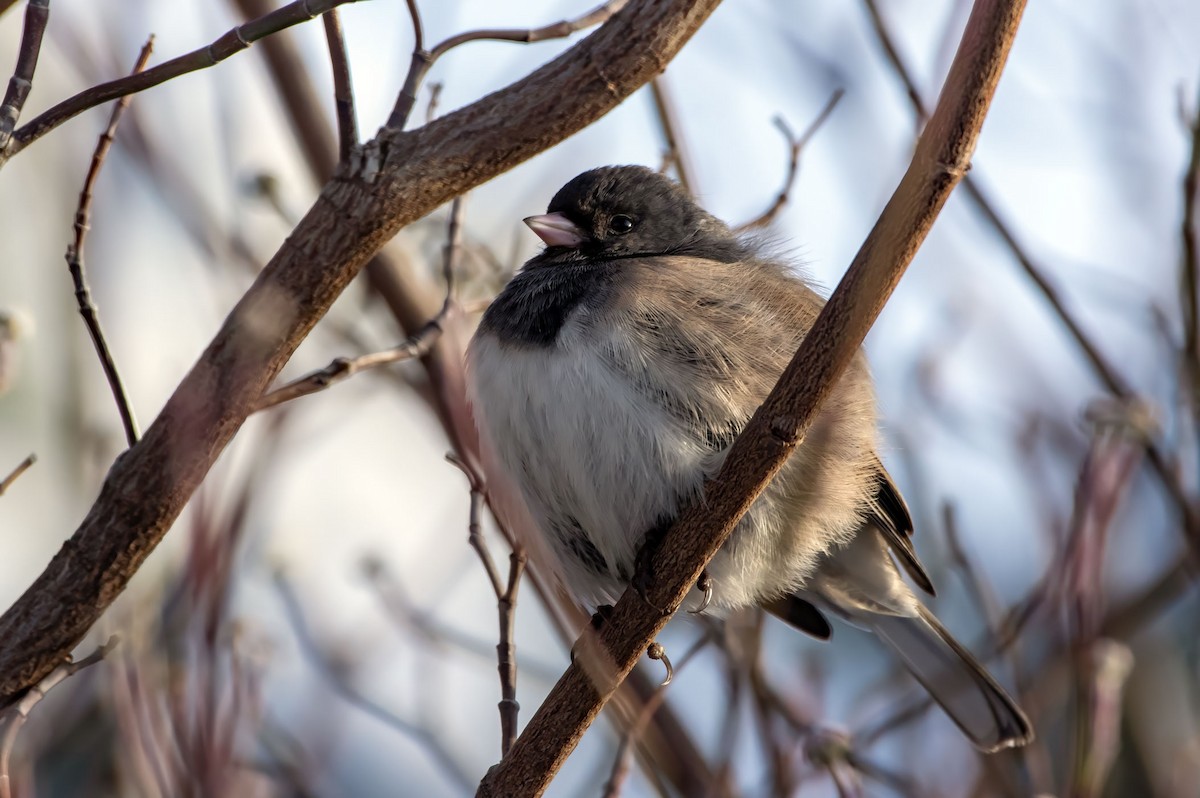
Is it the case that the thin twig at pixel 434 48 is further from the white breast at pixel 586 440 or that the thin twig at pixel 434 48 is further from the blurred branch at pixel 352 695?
the blurred branch at pixel 352 695

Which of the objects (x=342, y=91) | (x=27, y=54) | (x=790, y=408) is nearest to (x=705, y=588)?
(x=790, y=408)

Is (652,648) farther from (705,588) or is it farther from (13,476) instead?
(13,476)

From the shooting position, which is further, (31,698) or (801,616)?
(801,616)

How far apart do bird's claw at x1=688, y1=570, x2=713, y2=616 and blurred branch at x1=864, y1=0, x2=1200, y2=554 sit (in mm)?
1172

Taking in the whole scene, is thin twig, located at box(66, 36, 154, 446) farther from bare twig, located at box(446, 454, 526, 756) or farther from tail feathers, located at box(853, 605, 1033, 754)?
tail feathers, located at box(853, 605, 1033, 754)

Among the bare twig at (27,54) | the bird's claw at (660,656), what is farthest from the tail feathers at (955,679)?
the bare twig at (27,54)

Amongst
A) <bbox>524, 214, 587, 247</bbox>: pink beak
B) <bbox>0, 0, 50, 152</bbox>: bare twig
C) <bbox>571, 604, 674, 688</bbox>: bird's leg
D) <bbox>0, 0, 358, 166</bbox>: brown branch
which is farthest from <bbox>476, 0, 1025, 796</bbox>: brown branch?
<bbox>0, 0, 50, 152</bbox>: bare twig

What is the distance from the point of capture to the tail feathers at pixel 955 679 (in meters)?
2.92

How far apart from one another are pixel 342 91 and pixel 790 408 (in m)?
0.84

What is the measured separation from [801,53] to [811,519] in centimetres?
149

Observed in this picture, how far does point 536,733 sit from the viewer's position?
208cm

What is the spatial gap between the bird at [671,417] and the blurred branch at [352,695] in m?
0.48

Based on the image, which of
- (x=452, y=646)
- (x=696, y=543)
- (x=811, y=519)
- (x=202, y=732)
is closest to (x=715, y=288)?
(x=811, y=519)

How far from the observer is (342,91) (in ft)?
6.06
